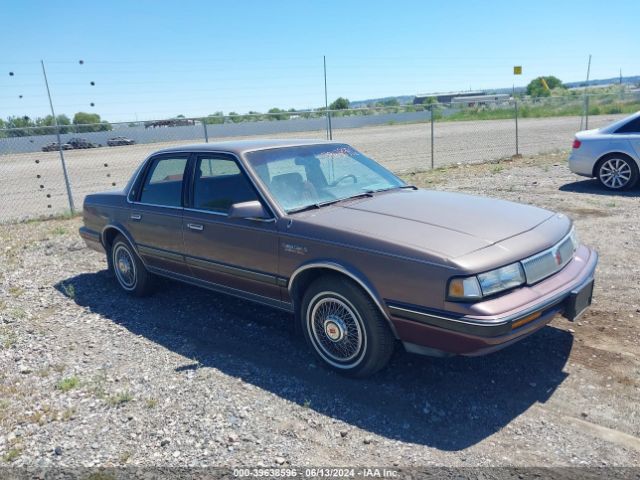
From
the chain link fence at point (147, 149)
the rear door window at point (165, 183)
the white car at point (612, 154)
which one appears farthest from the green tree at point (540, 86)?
the rear door window at point (165, 183)

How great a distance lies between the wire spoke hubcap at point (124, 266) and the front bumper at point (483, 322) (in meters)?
3.44

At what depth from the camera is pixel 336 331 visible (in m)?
3.85

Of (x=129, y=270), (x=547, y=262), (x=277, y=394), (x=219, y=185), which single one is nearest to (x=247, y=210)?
(x=219, y=185)

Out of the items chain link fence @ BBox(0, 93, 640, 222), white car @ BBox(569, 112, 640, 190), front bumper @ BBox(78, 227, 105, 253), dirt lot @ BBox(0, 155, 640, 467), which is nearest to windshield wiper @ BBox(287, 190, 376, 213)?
dirt lot @ BBox(0, 155, 640, 467)

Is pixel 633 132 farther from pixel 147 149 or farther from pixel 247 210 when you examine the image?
pixel 147 149

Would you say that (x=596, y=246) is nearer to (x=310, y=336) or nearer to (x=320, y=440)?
(x=310, y=336)

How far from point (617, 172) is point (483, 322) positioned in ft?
27.0

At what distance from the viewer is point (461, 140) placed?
24375 mm

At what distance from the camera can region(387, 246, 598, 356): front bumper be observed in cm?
316

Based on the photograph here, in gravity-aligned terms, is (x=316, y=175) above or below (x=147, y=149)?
above

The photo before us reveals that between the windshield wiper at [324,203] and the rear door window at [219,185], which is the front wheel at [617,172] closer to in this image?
the windshield wiper at [324,203]

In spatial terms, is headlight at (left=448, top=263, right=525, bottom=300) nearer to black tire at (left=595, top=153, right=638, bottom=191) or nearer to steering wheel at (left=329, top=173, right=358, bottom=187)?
steering wheel at (left=329, top=173, right=358, bottom=187)

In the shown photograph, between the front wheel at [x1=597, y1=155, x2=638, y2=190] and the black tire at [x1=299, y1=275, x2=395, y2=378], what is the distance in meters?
8.05

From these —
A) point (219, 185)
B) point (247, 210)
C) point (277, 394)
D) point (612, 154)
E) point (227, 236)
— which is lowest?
point (277, 394)
